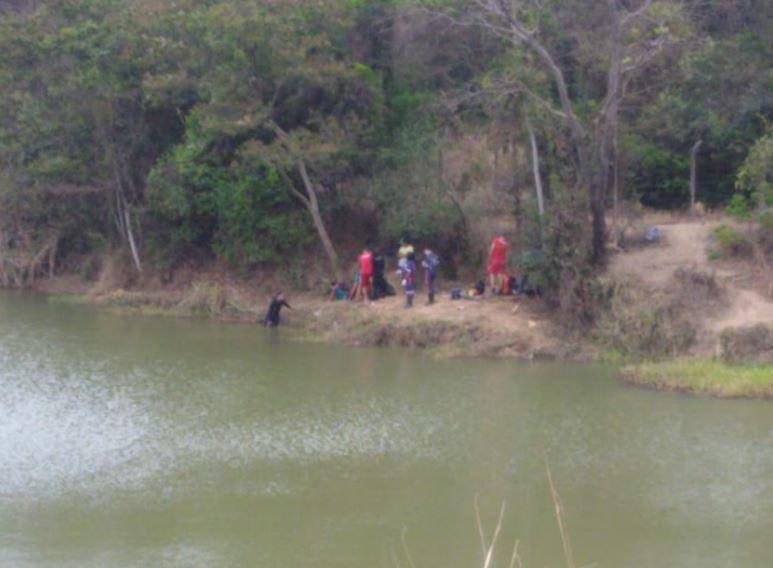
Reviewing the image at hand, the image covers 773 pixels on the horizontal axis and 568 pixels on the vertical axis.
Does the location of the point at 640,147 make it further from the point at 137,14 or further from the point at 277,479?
the point at 277,479

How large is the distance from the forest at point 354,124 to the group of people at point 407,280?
29.3 inches

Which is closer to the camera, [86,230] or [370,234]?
[370,234]

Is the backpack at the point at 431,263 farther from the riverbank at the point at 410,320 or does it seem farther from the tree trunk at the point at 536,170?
the tree trunk at the point at 536,170

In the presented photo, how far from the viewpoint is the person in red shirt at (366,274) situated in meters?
27.4

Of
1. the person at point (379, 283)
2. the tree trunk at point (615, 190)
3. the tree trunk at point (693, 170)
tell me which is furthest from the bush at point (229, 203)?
the tree trunk at point (693, 170)

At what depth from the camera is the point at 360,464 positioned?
15.1 metres

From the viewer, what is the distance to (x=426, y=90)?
109 feet

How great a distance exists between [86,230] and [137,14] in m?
7.58

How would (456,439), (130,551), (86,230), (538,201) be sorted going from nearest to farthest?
1. (130,551)
2. (456,439)
3. (538,201)
4. (86,230)

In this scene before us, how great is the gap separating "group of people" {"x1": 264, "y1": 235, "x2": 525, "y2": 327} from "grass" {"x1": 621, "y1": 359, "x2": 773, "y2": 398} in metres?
5.93

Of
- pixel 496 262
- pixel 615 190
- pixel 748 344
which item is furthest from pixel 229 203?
pixel 748 344

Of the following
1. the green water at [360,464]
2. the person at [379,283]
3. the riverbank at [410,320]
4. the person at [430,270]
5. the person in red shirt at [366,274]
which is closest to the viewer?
the green water at [360,464]

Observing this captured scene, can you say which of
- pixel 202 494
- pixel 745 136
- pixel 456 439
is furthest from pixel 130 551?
pixel 745 136

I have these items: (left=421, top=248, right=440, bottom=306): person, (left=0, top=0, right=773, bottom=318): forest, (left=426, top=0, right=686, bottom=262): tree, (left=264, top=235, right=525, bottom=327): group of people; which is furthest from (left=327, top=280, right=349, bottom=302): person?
(left=426, top=0, right=686, bottom=262): tree
